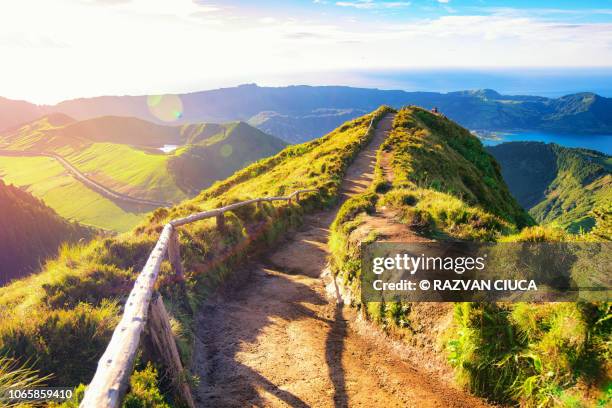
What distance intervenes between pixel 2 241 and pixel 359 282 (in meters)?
131

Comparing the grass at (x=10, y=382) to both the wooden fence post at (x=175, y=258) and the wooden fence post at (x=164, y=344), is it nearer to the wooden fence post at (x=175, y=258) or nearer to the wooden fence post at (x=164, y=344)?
the wooden fence post at (x=164, y=344)

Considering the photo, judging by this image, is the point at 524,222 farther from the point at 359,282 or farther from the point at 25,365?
the point at 25,365

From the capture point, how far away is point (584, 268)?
6.02 m

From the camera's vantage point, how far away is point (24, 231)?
4365 inches

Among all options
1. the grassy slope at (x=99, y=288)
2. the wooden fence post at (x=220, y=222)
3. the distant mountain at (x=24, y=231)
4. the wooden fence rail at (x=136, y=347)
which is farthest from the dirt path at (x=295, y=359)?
the distant mountain at (x=24, y=231)

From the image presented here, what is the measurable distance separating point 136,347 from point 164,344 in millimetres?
1206

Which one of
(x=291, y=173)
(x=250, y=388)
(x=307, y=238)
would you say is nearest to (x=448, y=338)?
(x=250, y=388)

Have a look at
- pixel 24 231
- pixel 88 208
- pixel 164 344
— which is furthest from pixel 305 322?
pixel 88 208

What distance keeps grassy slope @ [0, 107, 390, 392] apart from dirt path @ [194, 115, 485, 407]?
0.75 meters

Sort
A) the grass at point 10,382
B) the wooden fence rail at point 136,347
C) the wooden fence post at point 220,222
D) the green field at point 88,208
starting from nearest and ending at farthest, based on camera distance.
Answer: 1. the wooden fence rail at point 136,347
2. the grass at point 10,382
3. the wooden fence post at point 220,222
4. the green field at point 88,208

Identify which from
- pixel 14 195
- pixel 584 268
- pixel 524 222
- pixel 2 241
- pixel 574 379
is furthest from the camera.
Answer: pixel 14 195

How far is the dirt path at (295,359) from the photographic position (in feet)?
20.1

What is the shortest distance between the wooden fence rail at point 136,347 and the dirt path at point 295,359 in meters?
1.48

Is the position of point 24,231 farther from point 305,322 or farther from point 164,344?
point 164,344
